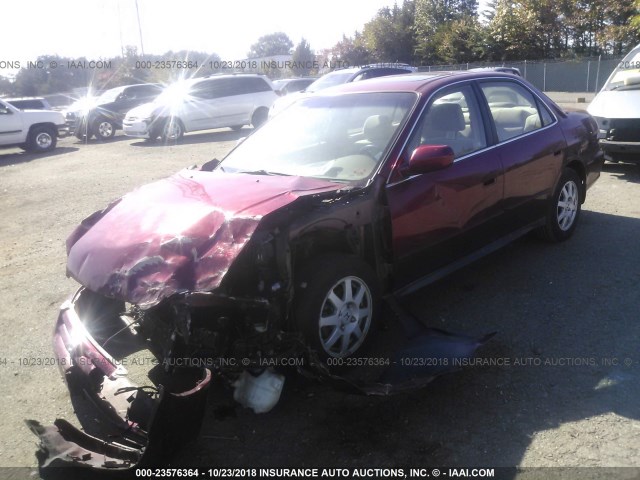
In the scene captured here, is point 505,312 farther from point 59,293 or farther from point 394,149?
point 59,293

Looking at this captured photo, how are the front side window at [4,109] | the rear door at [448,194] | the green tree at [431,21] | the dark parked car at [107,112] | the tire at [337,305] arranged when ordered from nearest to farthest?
the tire at [337,305] < the rear door at [448,194] < the front side window at [4,109] < the dark parked car at [107,112] < the green tree at [431,21]

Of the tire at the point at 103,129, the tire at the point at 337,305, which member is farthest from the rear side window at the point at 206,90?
the tire at the point at 337,305

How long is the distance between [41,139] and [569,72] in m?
25.0

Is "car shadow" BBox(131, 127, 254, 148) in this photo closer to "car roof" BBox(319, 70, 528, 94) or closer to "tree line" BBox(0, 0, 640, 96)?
"tree line" BBox(0, 0, 640, 96)

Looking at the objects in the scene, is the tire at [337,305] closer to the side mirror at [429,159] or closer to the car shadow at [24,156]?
the side mirror at [429,159]

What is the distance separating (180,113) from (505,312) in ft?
46.9

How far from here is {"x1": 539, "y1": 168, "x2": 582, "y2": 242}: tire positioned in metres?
5.33

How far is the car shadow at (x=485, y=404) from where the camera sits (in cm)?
281

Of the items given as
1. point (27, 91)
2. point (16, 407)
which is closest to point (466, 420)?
point (16, 407)

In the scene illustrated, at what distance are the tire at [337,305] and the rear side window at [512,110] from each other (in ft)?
6.51

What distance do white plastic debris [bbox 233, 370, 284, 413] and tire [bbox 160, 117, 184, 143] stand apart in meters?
14.4

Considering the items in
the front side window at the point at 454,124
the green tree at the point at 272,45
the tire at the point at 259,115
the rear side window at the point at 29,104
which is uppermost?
the green tree at the point at 272,45

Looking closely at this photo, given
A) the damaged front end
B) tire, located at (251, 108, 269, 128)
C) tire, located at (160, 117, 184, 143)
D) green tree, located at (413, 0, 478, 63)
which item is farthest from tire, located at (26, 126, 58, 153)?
green tree, located at (413, 0, 478, 63)

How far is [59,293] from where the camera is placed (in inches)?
200
